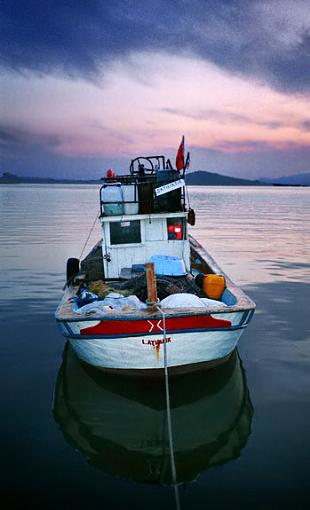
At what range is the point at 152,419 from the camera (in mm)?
7246

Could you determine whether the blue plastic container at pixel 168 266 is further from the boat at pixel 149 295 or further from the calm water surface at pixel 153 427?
the calm water surface at pixel 153 427

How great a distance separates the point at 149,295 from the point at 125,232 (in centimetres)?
422

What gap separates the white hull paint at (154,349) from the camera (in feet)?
24.8

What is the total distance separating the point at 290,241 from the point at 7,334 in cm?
2249

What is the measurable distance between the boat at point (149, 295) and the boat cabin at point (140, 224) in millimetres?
29

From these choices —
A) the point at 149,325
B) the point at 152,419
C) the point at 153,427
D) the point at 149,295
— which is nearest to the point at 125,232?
the point at 149,295

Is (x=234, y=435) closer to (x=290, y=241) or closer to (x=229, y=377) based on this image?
(x=229, y=377)

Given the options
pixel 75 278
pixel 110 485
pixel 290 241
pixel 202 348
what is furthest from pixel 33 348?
pixel 290 241

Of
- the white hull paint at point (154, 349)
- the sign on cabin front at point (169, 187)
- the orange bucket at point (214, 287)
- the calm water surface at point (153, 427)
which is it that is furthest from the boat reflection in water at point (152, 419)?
the sign on cabin front at point (169, 187)

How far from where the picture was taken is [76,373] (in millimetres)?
9195

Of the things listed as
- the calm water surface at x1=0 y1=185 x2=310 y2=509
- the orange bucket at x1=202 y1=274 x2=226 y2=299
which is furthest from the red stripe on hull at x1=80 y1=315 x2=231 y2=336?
the orange bucket at x1=202 y1=274 x2=226 y2=299

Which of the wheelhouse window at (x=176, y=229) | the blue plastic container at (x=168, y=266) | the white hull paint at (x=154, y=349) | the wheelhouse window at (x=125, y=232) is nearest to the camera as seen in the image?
the white hull paint at (x=154, y=349)

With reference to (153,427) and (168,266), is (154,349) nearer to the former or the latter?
(153,427)

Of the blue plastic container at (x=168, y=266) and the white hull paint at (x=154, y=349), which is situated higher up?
the blue plastic container at (x=168, y=266)
